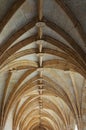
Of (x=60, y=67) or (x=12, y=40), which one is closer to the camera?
(x=12, y=40)

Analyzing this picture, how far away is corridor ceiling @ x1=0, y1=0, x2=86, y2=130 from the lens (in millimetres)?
12719

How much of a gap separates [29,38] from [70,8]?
3.11 meters

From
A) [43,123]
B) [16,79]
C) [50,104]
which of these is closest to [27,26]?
[16,79]

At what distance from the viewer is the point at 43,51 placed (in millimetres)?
16375

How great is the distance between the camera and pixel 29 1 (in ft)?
40.5

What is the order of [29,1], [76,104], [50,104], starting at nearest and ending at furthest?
[29,1] < [76,104] < [50,104]

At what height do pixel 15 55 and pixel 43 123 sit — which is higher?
pixel 43 123

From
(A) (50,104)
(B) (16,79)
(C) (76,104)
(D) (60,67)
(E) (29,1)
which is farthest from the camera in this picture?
(A) (50,104)

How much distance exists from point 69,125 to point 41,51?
43.4ft

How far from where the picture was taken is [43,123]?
42438mm

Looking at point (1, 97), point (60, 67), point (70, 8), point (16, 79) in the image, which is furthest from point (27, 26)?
point (1, 97)

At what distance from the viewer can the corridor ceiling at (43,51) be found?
501 inches

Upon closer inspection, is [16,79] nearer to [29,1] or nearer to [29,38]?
[29,38]

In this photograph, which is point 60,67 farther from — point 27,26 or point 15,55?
point 27,26
